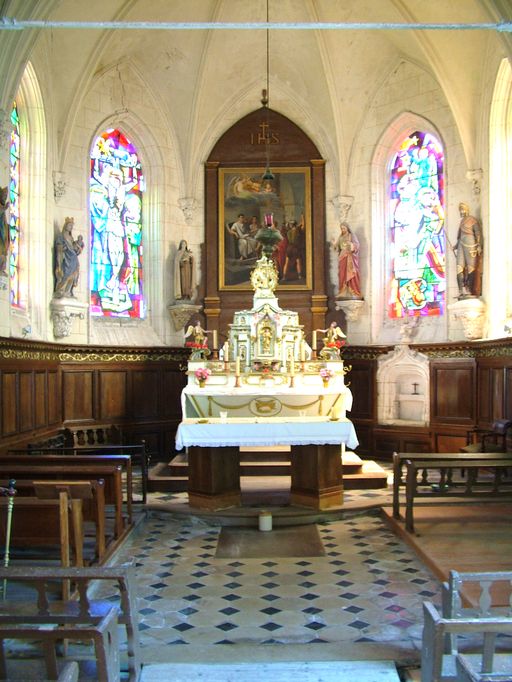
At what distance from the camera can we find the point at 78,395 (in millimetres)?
15977

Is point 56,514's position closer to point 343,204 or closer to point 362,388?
point 362,388

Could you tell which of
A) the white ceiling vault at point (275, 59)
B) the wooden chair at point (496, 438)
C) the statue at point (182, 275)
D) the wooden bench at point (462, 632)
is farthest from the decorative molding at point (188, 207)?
the wooden bench at point (462, 632)

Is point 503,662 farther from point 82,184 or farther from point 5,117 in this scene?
point 82,184

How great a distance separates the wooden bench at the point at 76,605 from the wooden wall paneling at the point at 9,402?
6.06 meters

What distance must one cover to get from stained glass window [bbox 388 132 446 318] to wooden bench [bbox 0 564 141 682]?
40.9ft

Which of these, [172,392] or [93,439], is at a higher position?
[172,392]

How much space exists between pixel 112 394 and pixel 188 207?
5.16 meters

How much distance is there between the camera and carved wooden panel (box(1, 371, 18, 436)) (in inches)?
492

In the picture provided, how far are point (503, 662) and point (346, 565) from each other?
3.39m

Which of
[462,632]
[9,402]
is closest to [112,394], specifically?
[9,402]

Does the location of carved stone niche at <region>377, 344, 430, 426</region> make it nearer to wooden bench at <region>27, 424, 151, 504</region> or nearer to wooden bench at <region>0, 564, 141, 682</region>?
wooden bench at <region>27, 424, 151, 504</region>

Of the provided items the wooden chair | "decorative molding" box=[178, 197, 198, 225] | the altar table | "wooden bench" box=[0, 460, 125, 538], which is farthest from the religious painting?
"wooden bench" box=[0, 460, 125, 538]

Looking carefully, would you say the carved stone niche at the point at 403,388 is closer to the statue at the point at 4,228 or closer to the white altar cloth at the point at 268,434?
the white altar cloth at the point at 268,434

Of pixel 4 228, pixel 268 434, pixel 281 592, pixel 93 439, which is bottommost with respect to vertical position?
pixel 281 592
